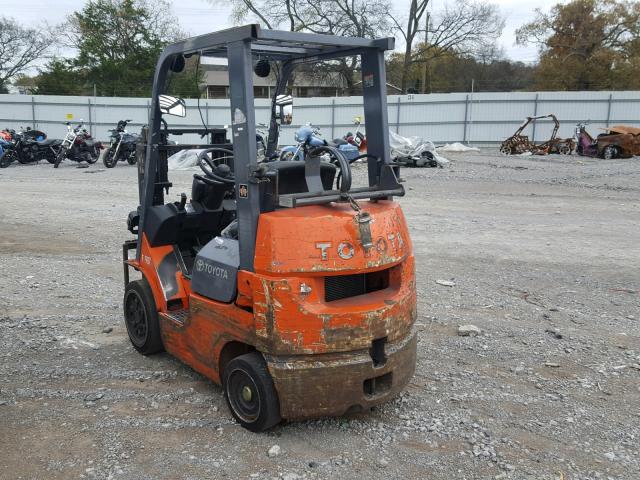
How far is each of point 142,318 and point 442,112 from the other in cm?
2408

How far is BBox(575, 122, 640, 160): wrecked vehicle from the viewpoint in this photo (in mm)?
22672

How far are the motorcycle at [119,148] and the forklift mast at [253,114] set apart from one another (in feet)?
49.4

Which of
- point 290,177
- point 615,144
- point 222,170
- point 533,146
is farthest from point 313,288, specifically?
point 533,146

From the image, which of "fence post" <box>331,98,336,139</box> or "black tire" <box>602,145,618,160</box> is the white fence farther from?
"black tire" <box>602,145,618,160</box>

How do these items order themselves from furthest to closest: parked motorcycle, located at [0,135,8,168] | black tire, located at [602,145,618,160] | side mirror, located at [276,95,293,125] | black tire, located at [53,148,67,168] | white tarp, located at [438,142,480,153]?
white tarp, located at [438,142,480,153] < black tire, located at [602,145,618,160] < black tire, located at [53,148,67,168] < parked motorcycle, located at [0,135,8,168] < side mirror, located at [276,95,293,125]

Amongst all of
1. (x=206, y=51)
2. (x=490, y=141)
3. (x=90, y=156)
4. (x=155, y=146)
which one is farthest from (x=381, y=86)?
(x=490, y=141)

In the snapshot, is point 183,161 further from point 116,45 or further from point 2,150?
point 116,45

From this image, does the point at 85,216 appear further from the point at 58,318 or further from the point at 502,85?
the point at 502,85

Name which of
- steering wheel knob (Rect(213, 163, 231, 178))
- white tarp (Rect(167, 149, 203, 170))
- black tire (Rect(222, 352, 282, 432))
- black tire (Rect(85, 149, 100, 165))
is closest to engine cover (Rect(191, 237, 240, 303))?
black tire (Rect(222, 352, 282, 432))

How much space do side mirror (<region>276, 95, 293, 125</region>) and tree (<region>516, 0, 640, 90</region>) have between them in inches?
1693

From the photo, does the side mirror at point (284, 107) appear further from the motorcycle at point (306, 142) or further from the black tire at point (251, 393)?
the black tire at point (251, 393)

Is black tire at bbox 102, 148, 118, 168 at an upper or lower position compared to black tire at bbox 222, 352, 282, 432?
upper

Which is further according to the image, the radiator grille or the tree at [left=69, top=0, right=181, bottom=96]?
the tree at [left=69, top=0, right=181, bottom=96]

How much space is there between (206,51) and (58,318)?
3.05 m
